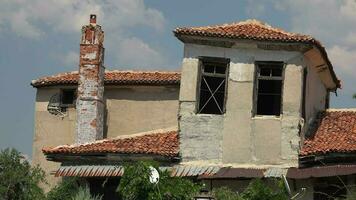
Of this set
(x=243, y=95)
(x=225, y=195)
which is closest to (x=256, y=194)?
(x=225, y=195)

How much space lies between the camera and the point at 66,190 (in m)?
22.0

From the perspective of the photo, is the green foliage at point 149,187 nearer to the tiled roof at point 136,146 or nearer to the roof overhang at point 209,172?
the roof overhang at point 209,172

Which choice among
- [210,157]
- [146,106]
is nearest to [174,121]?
[146,106]

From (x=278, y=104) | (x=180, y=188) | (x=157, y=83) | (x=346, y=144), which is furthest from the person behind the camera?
(x=157, y=83)

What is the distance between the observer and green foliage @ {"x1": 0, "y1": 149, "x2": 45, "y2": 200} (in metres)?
20.9

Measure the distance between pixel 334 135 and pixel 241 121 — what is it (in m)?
2.75

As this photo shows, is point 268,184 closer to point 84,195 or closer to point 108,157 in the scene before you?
point 108,157

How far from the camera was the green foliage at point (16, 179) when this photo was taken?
20.9 m

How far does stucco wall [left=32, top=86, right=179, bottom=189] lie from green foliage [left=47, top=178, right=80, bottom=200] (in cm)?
349

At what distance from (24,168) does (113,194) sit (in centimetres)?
271

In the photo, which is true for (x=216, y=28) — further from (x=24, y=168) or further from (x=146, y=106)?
(x=24, y=168)

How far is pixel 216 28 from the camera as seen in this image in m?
21.9

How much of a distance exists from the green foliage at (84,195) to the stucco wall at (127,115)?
15.3ft

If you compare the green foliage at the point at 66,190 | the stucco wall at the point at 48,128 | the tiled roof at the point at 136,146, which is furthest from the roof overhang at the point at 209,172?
the stucco wall at the point at 48,128
